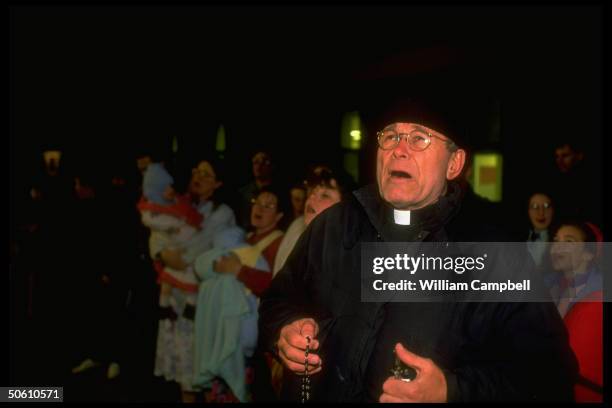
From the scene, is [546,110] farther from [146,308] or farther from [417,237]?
[417,237]

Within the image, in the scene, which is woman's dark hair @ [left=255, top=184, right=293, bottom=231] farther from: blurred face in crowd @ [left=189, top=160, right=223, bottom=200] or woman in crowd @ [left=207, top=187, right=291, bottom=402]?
blurred face in crowd @ [left=189, top=160, right=223, bottom=200]

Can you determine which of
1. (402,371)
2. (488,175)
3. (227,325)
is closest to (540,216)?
(227,325)

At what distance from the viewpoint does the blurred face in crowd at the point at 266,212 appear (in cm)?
436

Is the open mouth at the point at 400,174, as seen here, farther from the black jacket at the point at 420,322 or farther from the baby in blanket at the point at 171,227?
the baby in blanket at the point at 171,227

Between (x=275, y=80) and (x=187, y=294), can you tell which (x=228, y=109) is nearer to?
(x=275, y=80)

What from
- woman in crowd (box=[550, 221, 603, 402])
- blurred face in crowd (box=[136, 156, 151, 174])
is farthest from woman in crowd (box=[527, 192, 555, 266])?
blurred face in crowd (box=[136, 156, 151, 174])

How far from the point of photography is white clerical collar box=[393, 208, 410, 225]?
7.81ft

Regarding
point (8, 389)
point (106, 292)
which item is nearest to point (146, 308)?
point (106, 292)

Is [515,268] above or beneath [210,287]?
above

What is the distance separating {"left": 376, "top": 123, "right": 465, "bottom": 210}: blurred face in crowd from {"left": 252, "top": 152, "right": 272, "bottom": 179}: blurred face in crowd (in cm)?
372

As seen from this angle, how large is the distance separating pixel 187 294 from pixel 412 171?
2.96 metres

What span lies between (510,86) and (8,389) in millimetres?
5607

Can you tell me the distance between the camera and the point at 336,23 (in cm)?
812

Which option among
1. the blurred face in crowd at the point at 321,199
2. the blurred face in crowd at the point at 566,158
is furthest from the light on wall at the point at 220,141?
the blurred face in crowd at the point at 321,199
